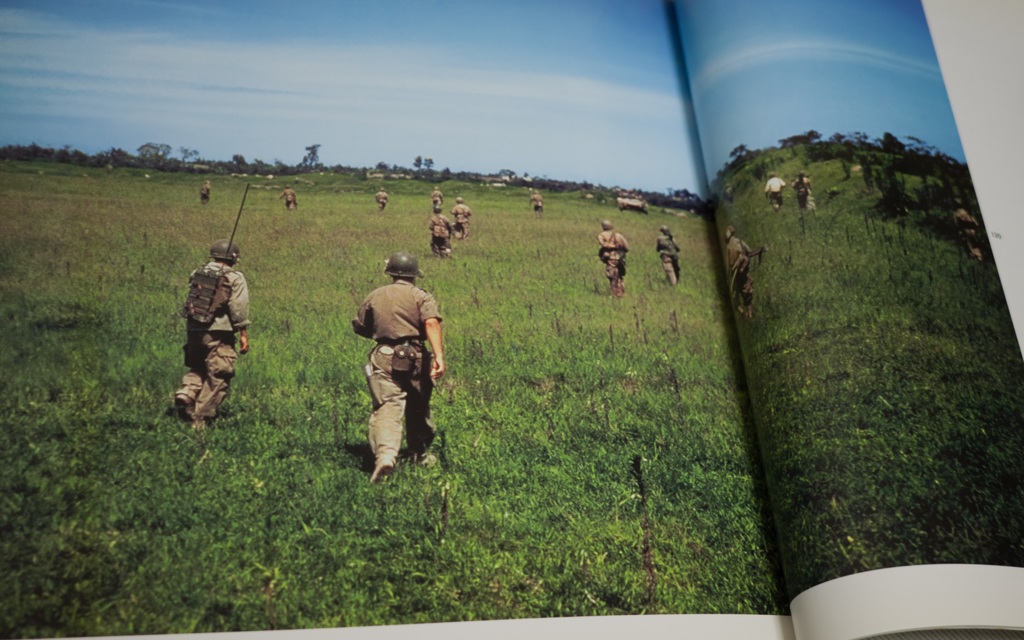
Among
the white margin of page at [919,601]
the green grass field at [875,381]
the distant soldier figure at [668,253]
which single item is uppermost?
the distant soldier figure at [668,253]

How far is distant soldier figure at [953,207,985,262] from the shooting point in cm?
479

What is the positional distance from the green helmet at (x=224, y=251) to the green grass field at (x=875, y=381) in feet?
9.11

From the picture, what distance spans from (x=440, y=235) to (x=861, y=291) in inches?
90.2

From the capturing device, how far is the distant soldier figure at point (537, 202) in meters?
5.05

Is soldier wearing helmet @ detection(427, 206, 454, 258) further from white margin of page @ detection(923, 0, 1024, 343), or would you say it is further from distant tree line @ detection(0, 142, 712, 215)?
white margin of page @ detection(923, 0, 1024, 343)

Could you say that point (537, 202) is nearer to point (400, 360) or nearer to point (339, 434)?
point (400, 360)

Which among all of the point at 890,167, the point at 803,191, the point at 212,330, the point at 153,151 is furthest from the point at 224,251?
the point at 890,167

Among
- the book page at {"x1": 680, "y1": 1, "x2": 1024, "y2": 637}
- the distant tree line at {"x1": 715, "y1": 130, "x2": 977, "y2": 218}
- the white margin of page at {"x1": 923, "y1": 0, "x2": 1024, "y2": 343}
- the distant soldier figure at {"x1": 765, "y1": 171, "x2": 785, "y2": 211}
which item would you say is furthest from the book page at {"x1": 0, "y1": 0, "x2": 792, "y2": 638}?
the white margin of page at {"x1": 923, "y1": 0, "x2": 1024, "y2": 343}

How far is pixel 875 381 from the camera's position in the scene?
436cm

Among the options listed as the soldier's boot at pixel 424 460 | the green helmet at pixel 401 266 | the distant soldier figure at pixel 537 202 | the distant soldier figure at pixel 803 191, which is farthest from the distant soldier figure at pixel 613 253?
the soldier's boot at pixel 424 460

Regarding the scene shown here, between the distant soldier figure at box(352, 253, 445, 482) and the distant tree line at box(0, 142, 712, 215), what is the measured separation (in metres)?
0.62

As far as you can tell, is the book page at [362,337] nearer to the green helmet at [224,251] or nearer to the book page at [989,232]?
the green helmet at [224,251]

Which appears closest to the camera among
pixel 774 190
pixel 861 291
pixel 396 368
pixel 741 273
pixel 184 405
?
pixel 184 405

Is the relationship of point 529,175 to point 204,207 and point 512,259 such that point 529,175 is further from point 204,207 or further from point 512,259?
point 204,207
